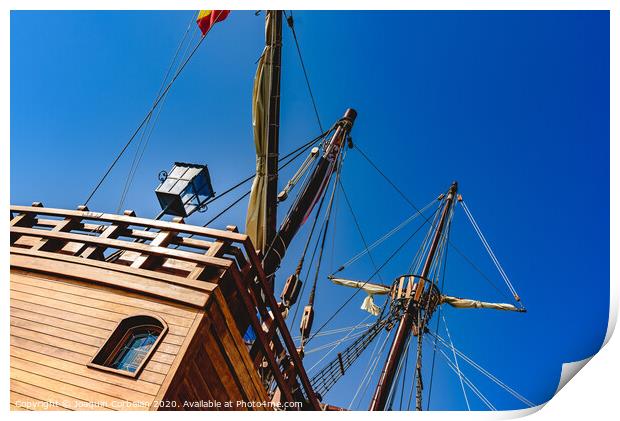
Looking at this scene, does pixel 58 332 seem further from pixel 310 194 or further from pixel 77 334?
pixel 310 194

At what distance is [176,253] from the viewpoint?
468cm

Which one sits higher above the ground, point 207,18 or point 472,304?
point 472,304

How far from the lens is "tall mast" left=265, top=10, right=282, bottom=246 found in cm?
755

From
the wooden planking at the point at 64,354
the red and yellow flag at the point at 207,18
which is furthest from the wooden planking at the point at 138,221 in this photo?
the red and yellow flag at the point at 207,18

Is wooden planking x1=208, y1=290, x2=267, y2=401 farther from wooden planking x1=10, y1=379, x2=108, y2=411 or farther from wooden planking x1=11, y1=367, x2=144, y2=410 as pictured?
wooden planking x1=10, y1=379, x2=108, y2=411

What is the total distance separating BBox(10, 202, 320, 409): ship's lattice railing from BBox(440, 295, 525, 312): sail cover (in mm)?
14253

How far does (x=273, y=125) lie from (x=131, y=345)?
4.76 m

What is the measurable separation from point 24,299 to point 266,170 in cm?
402

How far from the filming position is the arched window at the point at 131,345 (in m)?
3.86

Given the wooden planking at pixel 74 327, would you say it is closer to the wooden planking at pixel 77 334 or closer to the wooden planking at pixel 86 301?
the wooden planking at pixel 77 334

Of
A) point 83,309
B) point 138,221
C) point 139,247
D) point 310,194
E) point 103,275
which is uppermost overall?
point 310,194

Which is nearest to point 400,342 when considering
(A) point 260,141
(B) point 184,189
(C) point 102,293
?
(A) point 260,141

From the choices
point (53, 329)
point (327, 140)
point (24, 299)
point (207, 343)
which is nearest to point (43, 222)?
point (24, 299)

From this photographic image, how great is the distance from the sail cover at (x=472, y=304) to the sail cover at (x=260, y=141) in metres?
12.8
